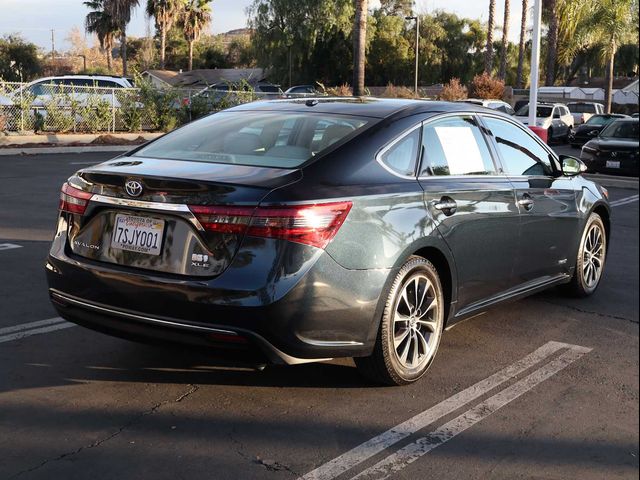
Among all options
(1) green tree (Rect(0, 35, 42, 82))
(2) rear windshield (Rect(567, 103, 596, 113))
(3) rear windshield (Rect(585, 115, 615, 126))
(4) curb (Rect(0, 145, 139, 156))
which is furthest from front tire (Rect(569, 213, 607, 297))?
(1) green tree (Rect(0, 35, 42, 82))

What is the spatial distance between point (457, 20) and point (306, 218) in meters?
61.8

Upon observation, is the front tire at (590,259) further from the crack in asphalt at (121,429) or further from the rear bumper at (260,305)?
the crack in asphalt at (121,429)

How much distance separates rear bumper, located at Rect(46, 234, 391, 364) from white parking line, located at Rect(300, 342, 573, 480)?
0.47 meters

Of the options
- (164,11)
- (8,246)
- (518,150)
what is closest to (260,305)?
(518,150)

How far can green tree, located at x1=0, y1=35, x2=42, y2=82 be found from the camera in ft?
173

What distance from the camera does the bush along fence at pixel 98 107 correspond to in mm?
22016

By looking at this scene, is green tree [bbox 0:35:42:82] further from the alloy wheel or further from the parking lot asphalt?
the alloy wheel

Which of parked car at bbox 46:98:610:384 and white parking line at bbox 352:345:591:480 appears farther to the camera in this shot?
parked car at bbox 46:98:610:384

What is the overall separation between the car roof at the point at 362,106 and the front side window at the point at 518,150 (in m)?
0.18

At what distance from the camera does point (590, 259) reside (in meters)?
6.34

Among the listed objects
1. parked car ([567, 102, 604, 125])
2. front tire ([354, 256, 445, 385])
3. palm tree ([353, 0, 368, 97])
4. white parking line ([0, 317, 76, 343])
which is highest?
palm tree ([353, 0, 368, 97])

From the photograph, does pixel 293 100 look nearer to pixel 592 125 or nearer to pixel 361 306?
pixel 361 306

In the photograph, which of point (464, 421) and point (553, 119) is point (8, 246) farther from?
point (553, 119)

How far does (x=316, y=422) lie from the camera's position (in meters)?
3.94
